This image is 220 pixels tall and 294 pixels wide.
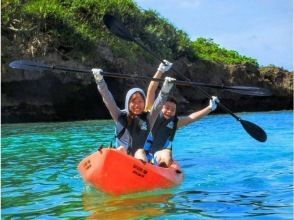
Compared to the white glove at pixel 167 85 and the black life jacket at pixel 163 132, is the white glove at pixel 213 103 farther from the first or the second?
the white glove at pixel 167 85

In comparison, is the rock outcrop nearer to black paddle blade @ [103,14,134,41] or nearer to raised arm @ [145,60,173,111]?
black paddle blade @ [103,14,134,41]

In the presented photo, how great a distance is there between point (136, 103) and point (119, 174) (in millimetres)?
891

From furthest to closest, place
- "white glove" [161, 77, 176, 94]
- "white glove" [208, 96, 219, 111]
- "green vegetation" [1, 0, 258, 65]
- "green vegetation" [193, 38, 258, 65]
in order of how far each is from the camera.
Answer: "green vegetation" [193, 38, 258, 65], "green vegetation" [1, 0, 258, 65], "white glove" [208, 96, 219, 111], "white glove" [161, 77, 176, 94]

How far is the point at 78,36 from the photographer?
20094 mm

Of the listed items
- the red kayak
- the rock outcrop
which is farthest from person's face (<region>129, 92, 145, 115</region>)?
the rock outcrop

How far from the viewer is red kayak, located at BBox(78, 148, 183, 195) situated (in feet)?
16.7

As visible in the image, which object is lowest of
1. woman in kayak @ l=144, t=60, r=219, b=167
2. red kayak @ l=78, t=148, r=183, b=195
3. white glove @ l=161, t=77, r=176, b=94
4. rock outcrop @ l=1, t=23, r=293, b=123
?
rock outcrop @ l=1, t=23, r=293, b=123

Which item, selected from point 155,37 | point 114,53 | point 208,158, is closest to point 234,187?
point 208,158

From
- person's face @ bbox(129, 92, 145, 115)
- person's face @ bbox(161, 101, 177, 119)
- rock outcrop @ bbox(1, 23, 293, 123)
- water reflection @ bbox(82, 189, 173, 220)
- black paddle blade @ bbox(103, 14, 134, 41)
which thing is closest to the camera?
water reflection @ bbox(82, 189, 173, 220)

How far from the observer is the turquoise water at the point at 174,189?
438cm

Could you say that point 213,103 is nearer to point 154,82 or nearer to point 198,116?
point 198,116

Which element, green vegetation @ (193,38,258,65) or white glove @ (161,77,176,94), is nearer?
white glove @ (161,77,176,94)

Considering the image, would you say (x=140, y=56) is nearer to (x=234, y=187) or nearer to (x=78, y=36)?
(x=78, y=36)

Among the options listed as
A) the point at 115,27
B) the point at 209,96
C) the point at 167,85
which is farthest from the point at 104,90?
the point at 115,27
